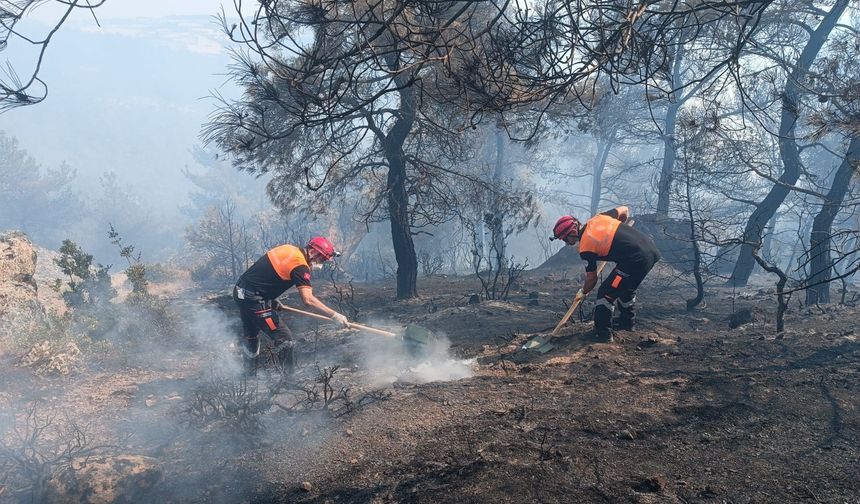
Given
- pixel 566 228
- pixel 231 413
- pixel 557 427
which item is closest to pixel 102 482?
pixel 231 413

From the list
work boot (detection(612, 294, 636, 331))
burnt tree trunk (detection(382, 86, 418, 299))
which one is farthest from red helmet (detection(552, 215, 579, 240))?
burnt tree trunk (detection(382, 86, 418, 299))

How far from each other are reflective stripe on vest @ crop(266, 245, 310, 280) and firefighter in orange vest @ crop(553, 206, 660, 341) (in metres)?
2.91

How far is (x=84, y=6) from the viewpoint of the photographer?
9.72ft

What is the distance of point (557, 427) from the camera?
402 centimetres

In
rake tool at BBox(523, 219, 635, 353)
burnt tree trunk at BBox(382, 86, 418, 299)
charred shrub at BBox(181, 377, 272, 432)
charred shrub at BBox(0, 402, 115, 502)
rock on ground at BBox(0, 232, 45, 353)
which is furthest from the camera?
burnt tree trunk at BBox(382, 86, 418, 299)

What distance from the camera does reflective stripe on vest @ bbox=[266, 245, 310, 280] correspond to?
568 centimetres

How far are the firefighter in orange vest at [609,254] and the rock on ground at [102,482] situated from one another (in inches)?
179

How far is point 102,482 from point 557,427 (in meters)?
3.32

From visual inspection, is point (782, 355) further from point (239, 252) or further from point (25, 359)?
point (239, 252)

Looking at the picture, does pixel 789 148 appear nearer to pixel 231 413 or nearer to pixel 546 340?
pixel 546 340

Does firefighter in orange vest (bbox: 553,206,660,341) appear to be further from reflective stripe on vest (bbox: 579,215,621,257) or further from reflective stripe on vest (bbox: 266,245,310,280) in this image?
reflective stripe on vest (bbox: 266,245,310,280)

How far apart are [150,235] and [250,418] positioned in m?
50.3

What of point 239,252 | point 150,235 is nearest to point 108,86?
point 150,235

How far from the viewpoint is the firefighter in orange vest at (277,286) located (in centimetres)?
568
